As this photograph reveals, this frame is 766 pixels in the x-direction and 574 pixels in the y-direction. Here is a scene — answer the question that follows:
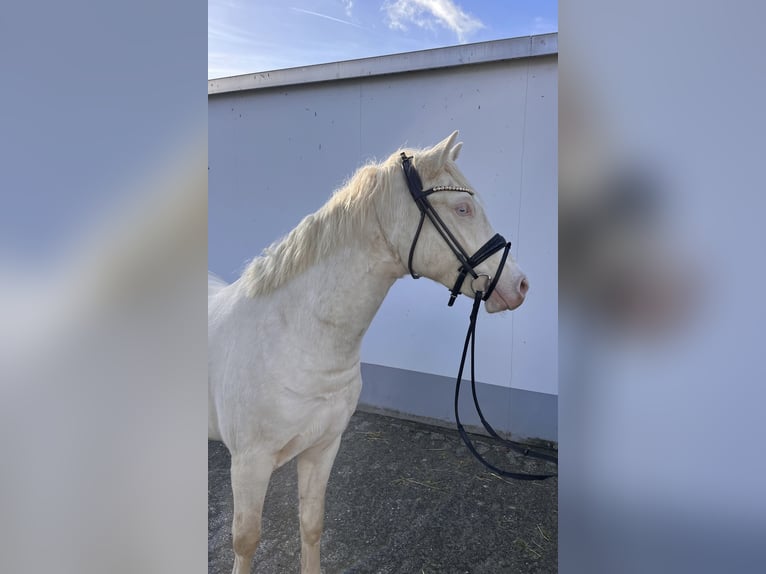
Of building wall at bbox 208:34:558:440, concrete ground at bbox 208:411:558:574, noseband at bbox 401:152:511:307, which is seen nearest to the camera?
noseband at bbox 401:152:511:307

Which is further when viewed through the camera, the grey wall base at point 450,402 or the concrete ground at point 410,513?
the grey wall base at point 450,402

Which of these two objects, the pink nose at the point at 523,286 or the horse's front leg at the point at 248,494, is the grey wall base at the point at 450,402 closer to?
the pink nose at the point at 523,286

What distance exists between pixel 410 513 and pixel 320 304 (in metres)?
1.40

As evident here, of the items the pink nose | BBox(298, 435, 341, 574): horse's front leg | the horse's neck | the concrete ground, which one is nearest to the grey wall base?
the concrete ground

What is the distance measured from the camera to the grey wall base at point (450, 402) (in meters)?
2.52

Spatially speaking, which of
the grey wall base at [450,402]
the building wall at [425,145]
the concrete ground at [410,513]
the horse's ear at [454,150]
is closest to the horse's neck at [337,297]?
the horse's ear at [454,150]

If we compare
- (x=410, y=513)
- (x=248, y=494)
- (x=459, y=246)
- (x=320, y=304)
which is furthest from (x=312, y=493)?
(x=459, y=246)

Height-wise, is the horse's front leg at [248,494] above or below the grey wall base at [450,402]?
above

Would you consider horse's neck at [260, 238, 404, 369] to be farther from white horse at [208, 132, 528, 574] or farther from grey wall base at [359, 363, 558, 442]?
grey wall base at [359, 363, 558, 442]

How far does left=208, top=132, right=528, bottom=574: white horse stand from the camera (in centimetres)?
123

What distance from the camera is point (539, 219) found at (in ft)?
7.86

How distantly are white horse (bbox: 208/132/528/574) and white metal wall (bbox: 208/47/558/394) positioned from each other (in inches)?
49.3

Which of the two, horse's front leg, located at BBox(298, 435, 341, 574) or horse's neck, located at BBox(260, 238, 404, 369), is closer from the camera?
horse's neck, located at BBox(260, 238, 404, 369)

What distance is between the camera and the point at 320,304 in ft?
4.12
